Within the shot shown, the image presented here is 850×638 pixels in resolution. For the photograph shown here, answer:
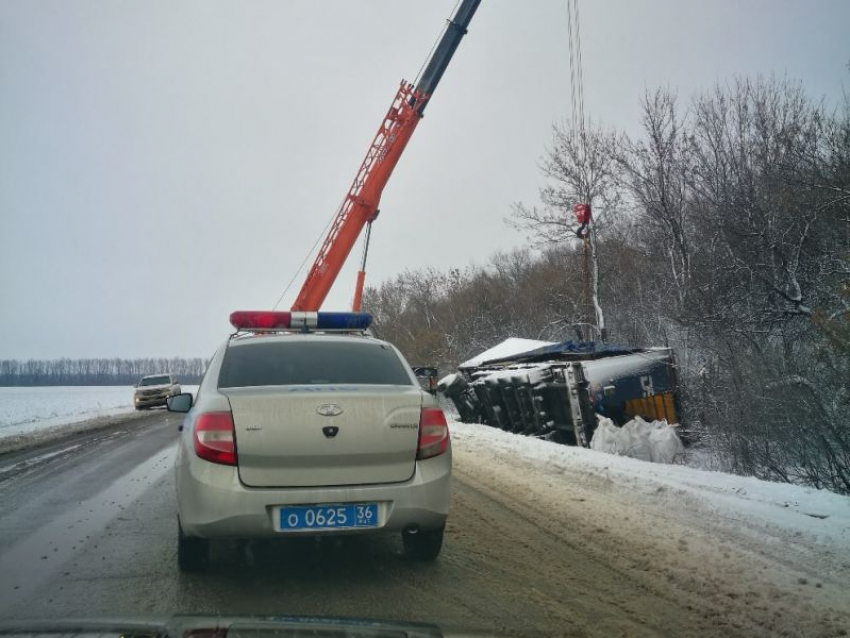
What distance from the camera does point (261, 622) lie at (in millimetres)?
2643

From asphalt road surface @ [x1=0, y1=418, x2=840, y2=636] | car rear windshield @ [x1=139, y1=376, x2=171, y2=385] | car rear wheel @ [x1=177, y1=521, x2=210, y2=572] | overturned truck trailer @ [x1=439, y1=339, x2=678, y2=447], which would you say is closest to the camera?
asphalt road surface @ [x1=0, y1=418, x2=840, y2=636]

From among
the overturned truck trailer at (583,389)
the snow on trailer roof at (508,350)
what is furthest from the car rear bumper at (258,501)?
the snow on trailer roof at (508,350)

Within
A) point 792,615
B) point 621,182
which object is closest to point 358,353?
point 792,615

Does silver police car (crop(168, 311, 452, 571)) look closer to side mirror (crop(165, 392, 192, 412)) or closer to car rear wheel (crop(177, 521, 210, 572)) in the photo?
car rear wheel (crop(177, 521, 210, 572))

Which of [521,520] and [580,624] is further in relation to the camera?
[521,520]

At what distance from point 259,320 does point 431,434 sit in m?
2.91

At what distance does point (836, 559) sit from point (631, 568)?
1345 millimetres

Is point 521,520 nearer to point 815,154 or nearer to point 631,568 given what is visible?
point 631,568

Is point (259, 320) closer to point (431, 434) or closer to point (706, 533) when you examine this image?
A: point (431, 434)

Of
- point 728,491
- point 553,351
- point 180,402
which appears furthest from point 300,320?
point 553,351

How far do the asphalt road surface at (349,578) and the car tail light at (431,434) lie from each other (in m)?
0.82

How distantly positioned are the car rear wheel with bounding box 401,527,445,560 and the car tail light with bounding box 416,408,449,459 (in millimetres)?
618

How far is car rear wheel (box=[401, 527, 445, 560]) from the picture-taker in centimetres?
420

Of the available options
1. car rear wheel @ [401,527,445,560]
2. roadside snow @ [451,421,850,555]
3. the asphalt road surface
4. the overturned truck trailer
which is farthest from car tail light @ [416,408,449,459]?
the overturned truck trailer
